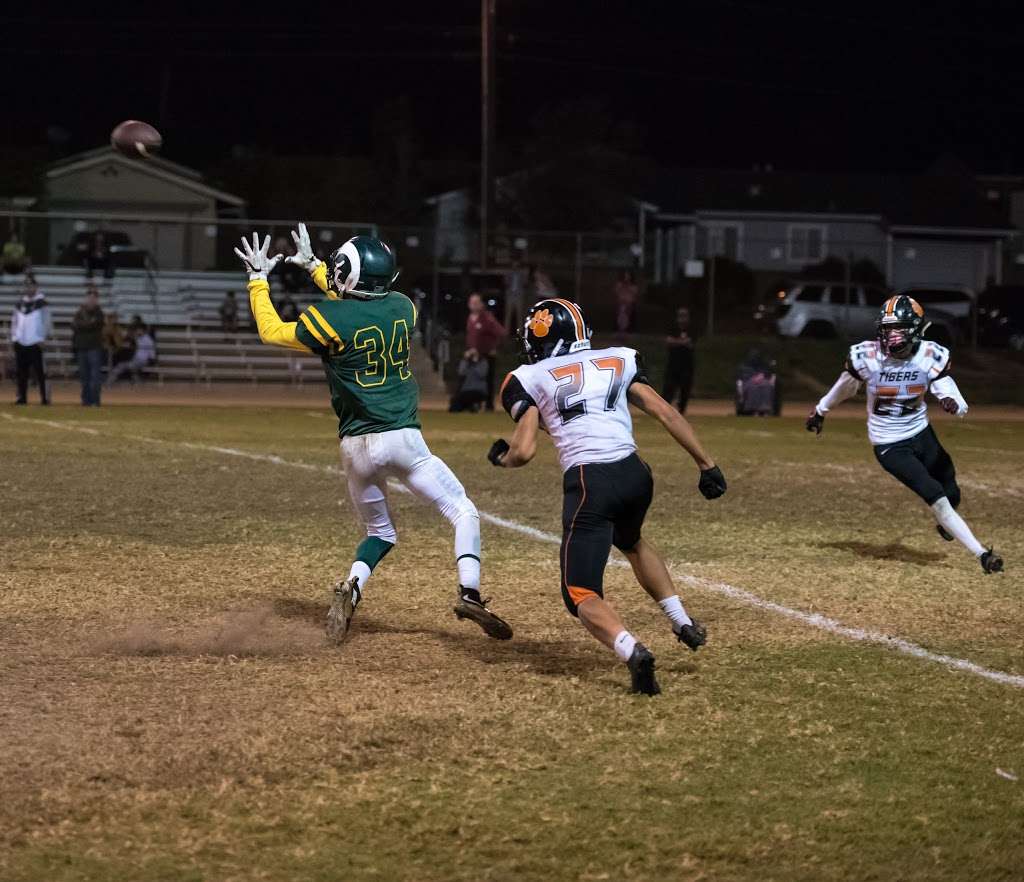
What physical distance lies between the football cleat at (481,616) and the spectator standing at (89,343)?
17.4 meters

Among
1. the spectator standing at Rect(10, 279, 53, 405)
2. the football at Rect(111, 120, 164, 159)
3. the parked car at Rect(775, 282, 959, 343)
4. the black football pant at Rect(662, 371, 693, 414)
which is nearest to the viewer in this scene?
the football at Rect(111, 120, 164, 159)

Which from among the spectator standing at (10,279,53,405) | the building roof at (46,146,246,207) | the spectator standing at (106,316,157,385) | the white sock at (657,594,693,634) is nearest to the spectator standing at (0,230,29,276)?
the spectator standing at (106,316,157,385)

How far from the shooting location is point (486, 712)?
249 inches

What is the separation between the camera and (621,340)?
113ft

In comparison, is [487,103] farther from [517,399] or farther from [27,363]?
[517,399]

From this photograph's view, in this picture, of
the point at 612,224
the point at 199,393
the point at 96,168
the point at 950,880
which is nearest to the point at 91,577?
the point at 950,880

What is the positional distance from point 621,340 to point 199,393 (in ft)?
32.4

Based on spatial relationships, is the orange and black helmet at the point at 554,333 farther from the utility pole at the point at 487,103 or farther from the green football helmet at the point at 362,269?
the utility pole at the point at 487,103

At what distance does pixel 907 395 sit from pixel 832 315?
2673 centimetres

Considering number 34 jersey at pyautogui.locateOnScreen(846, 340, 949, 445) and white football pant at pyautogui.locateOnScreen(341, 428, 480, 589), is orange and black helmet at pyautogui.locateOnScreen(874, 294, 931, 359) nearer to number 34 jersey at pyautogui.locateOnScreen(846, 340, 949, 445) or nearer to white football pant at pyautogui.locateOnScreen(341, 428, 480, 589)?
number 34 jersey at pyautogui.locateOnScreen(846, 340, 949, 445)

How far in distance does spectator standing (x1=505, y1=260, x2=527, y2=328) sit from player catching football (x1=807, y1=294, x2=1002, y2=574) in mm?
21413

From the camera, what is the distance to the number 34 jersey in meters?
10.5

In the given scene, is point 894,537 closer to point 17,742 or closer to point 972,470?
point 972,470

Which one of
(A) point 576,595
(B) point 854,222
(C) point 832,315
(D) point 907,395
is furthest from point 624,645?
(B) point 854,222
